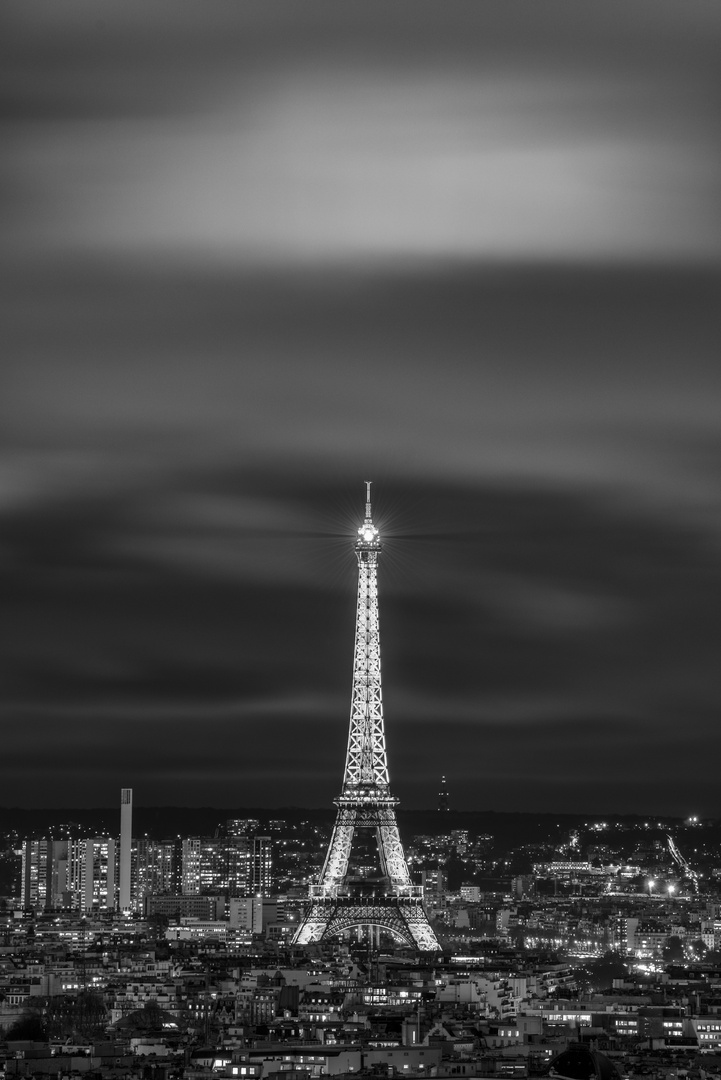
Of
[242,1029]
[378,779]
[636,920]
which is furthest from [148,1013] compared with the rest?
[636,920]

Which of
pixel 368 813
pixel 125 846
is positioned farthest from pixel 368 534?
pixel 125 846

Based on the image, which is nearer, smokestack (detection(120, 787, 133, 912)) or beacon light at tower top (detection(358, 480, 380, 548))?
beacon light at tower top (detection(358, 480, 380, 548))

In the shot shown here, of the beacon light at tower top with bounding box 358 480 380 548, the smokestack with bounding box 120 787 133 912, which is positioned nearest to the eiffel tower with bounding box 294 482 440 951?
the beacon light at tower top with bounding box 358 480 380 548

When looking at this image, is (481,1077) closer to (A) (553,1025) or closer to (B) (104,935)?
(A) (553,1025)

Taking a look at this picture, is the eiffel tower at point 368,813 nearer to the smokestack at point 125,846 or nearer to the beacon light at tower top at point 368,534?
the beacon light at tower top at point 368,534

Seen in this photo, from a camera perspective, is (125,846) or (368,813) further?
(125,846)

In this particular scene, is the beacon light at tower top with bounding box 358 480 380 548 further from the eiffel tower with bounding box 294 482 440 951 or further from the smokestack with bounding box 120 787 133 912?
the smokestack with bounding box 120 787 133 912

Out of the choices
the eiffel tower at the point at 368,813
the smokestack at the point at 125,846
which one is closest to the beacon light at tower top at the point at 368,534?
the eiffel tower at the point at 368,813

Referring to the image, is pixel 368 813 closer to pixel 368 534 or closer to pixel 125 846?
pixel 368 534

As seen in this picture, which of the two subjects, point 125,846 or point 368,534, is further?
point 125,846
